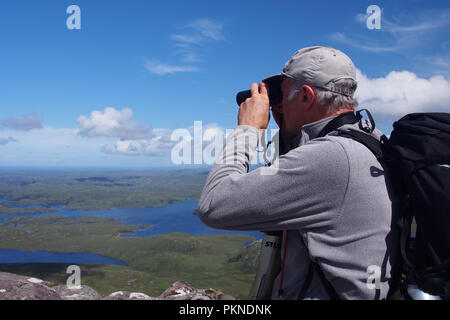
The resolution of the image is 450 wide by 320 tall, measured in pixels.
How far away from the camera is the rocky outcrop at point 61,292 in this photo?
587cm

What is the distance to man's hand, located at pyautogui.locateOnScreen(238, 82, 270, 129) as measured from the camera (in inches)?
77.2

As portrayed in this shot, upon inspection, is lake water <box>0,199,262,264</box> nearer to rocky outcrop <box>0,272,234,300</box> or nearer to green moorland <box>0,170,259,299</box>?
green moorland <box>0,170,259,299</box>

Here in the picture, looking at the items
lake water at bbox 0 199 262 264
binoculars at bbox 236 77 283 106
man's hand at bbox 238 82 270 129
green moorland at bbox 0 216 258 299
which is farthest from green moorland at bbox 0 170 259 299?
man's hand at bbox 238 82 270 129

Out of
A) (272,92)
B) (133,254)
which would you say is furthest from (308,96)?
(133,254)

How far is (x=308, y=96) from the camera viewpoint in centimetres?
195

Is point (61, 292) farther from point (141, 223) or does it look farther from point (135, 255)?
point (141, 223)

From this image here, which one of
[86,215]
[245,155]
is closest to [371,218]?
[245,155]

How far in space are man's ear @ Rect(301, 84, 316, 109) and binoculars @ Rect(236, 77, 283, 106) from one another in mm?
232

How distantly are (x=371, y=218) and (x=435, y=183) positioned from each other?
1.13 ft

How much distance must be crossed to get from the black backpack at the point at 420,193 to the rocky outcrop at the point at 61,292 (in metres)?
4.79

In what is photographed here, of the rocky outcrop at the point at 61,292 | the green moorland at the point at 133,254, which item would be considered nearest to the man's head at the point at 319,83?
the rocky outcrop at the point at 61,292

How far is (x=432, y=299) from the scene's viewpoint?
5.32ft

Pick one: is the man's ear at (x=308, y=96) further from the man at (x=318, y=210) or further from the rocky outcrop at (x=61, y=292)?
the rocky outcrop at (x=61, y=292)

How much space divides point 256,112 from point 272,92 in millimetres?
317
